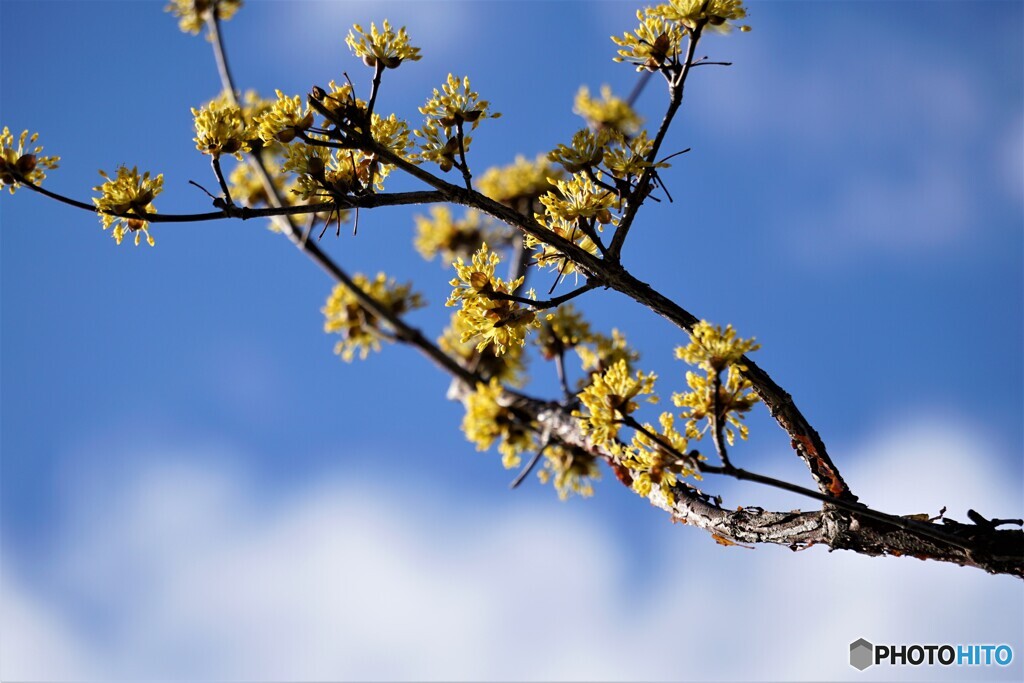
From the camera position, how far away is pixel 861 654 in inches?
153

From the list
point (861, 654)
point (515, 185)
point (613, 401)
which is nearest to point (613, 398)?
point (613, 401)

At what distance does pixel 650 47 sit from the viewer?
275 centimetres

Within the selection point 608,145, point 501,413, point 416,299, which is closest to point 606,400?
point 608,145

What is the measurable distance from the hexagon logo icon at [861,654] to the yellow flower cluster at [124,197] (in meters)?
3.84

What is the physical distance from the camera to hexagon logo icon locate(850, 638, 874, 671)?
384 cm

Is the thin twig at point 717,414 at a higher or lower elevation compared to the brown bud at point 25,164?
lower

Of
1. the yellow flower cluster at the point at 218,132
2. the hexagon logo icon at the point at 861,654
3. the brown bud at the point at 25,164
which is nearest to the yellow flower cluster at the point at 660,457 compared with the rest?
the yellow flower cluster at the point at 218,132

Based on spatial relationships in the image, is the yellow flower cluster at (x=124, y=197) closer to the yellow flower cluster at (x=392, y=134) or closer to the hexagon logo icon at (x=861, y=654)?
the yellow flower cluster at (x=392, y=134)

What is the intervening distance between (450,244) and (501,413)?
8.54ft

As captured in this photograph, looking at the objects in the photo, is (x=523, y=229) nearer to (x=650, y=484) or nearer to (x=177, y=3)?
(x=650, y=484)

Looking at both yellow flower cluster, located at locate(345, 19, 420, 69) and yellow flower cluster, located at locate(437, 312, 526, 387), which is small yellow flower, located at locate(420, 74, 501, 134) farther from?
yellow flower cluster, located at locate(437, 312, 526, 387)

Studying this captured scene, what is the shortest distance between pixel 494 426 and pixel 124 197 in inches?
98.7

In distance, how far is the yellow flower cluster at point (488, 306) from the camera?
2613 mm

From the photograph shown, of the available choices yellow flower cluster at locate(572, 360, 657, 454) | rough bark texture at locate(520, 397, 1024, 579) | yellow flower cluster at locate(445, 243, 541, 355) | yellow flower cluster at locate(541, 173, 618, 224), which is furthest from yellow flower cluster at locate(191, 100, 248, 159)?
rough bark texture at locate(520, 397, 1024, 579)
